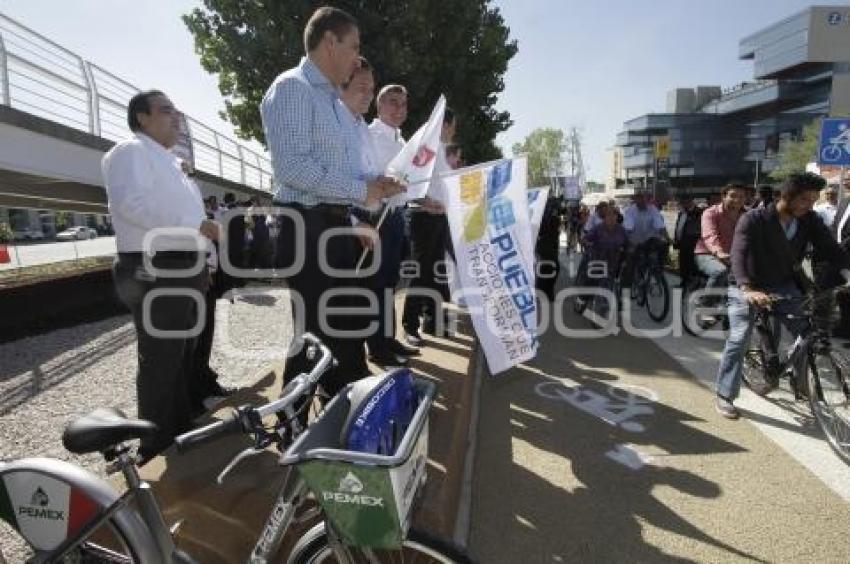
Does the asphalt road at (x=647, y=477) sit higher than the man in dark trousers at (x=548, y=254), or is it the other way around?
the man in dark trousers at (x=548, y=254)

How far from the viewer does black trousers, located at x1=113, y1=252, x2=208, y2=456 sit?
328 centimetres

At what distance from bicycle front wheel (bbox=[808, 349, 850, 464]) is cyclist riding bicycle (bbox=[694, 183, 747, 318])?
9.55 feet

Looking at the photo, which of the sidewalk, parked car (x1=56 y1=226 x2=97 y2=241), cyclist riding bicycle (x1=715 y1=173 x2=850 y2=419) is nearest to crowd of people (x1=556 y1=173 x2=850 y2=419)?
cyclist riding bicycle (x1=715 y1=173 x2=850 y2=419)

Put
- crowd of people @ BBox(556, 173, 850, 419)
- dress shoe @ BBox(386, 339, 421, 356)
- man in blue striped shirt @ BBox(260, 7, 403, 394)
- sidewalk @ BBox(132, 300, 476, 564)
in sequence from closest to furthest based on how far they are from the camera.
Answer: sidewalk @ BBox(132, 300, 476, 564), man in blue striped shirt @ BBox(260, 7, 403, 394), crowd of people @ BBox(556, 173, 850, 419), dress shoe @ BBox(386, 339, 421, 356)

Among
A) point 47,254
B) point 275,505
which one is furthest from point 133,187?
point 47,254

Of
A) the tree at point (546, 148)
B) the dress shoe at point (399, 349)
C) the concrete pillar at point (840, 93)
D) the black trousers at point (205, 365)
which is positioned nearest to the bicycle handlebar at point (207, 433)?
the black trousers at point (205, 365)

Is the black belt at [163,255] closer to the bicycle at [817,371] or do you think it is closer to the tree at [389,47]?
the bicycle at [817,371]

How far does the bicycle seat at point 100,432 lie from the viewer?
5.86ft

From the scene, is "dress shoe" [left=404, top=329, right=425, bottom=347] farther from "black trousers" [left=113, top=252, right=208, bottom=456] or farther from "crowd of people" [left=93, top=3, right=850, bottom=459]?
"black trousers" [left=113, top=252, right=208, bottom=456]

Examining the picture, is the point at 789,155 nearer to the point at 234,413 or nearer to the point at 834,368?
the point at 834,368

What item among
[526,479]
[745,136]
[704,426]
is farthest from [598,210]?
[745,136]

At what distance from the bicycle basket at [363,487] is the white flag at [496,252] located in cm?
293

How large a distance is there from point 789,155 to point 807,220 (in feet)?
223

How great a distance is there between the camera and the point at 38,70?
299 inches
